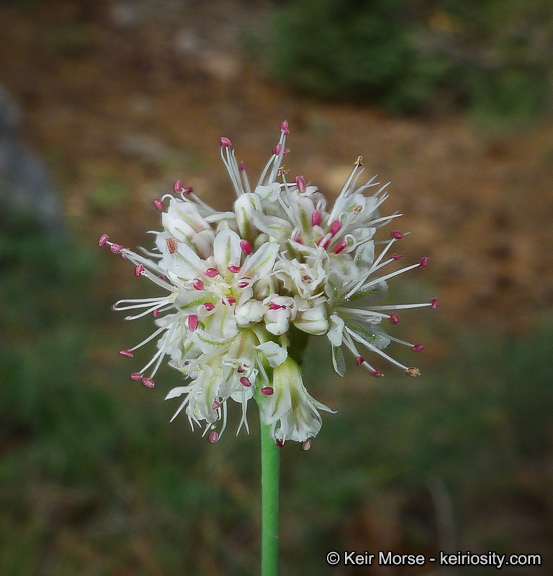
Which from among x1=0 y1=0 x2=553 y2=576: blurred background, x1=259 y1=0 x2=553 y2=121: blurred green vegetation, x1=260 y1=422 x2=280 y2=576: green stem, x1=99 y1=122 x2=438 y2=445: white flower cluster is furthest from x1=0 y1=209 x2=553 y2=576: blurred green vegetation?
x1=259 y1=0 x2=553 y2=121: blurred green vegetation

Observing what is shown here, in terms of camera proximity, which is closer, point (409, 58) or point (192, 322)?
point (192, 322)

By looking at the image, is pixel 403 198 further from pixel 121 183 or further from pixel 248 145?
pixel 121 183

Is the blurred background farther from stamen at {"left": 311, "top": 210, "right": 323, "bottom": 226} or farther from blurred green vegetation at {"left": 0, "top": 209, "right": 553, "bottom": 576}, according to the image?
stamen at {"left": 311, "top": 210, "right": 323, "bottom": 226}

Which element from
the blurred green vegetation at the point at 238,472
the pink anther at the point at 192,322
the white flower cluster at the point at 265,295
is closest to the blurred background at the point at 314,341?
the blurred green vegetation at the point at 238,472

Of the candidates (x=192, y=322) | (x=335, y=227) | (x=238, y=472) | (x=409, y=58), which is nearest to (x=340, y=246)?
(x=335, y=227)

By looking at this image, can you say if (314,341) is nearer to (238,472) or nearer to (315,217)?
(238,472)

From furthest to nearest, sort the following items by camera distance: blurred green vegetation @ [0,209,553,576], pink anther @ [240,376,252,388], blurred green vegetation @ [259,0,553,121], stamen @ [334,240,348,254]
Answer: blurred green vegetation @ [259,0,553,121], blurred green vegetation @ [0,209,553,576], stamen @ [334,240,348,254], pink anther @ [240,376,252,388]

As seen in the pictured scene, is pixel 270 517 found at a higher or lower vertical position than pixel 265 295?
lower

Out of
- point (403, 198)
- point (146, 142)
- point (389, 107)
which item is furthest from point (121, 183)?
point (389, 107)
